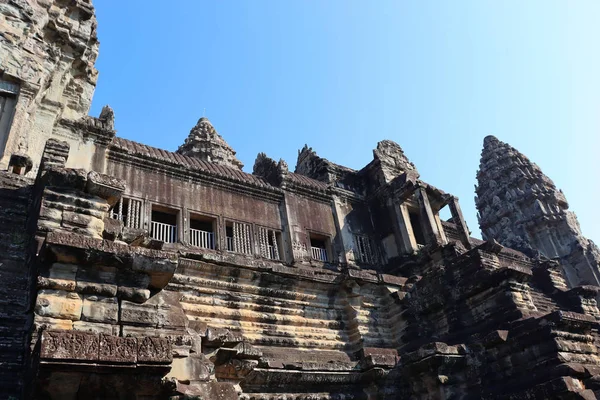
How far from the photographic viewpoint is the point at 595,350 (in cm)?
961

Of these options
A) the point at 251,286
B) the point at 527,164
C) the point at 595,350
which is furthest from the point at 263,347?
the point at 527,164

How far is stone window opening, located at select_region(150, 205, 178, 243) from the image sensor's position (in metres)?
11.3

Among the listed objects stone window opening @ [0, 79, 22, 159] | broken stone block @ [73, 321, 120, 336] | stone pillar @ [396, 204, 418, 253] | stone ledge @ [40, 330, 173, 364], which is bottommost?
stone ledge @ [40, 330, 173, 364]

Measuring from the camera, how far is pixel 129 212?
10961 mm

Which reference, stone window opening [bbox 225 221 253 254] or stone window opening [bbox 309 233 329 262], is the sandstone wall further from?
stone window opening [bbox 309 233 329 262]

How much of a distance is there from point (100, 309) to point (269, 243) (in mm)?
8423

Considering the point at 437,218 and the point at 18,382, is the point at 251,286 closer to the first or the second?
the point at 18,382

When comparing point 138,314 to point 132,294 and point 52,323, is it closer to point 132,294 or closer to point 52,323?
point 132,294

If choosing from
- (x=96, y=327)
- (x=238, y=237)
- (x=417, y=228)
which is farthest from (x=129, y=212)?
(x=417, y=228)

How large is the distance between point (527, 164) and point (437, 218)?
960 inches

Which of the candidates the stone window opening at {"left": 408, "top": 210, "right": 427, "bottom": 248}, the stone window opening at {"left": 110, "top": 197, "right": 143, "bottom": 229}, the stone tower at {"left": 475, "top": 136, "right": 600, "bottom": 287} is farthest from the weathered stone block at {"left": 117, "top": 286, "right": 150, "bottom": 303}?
the stone tower at {"left": 475, "top": 136, "right": 600, "bottom": 287}

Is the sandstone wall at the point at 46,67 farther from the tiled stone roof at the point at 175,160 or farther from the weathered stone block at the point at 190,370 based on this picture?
the weathered stone block at the point at 190,370

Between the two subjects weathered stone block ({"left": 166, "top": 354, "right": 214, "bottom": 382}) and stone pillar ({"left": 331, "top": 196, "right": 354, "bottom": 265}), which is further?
stone pillar ({"left": 331, "top": 196, "right": 354, "bottom": 265})

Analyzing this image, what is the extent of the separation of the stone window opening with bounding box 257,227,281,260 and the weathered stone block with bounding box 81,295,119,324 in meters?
7.79
